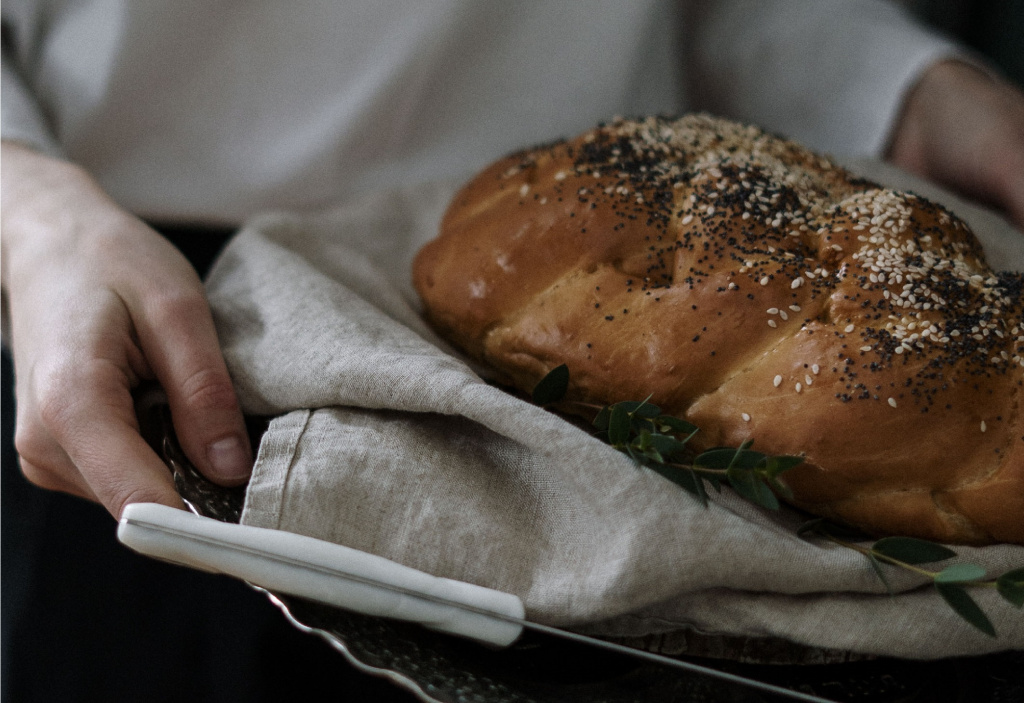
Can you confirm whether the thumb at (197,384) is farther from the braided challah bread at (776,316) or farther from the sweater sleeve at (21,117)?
the sweater sleeve at (21,117)

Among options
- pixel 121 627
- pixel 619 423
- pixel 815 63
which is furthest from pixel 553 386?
pixel 815 63

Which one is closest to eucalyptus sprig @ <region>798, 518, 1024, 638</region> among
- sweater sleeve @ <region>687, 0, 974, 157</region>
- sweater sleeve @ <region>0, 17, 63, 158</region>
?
sweater sleeve @ <region>687, 0, 974, 157</region>

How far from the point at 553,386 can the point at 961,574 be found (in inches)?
15.0

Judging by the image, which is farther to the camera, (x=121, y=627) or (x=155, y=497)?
(x=121, y=627)

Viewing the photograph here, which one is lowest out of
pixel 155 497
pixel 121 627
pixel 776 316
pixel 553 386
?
pixel 121 627

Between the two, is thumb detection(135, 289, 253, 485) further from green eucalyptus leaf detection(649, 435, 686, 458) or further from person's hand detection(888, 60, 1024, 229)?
person's hand detection(888, 60, 1024, 229)

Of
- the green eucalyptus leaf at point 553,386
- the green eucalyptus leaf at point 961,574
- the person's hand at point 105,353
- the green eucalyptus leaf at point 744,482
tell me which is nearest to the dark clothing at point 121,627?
the person's hand at point 105,353

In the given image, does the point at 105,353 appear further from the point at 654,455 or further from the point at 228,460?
the point at 654,455

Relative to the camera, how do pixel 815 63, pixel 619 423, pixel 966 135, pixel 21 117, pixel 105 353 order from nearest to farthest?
pixel 619 423 → pixel 105 353 → pixel 21 117 → pixel 966 135 → pixel 815 63

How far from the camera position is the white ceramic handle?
24.6 inches

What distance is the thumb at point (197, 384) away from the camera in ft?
2.56

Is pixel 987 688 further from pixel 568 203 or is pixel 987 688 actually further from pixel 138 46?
pixel 138 46

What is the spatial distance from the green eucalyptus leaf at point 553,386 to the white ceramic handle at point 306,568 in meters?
0.24

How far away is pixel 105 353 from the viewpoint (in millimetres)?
833
